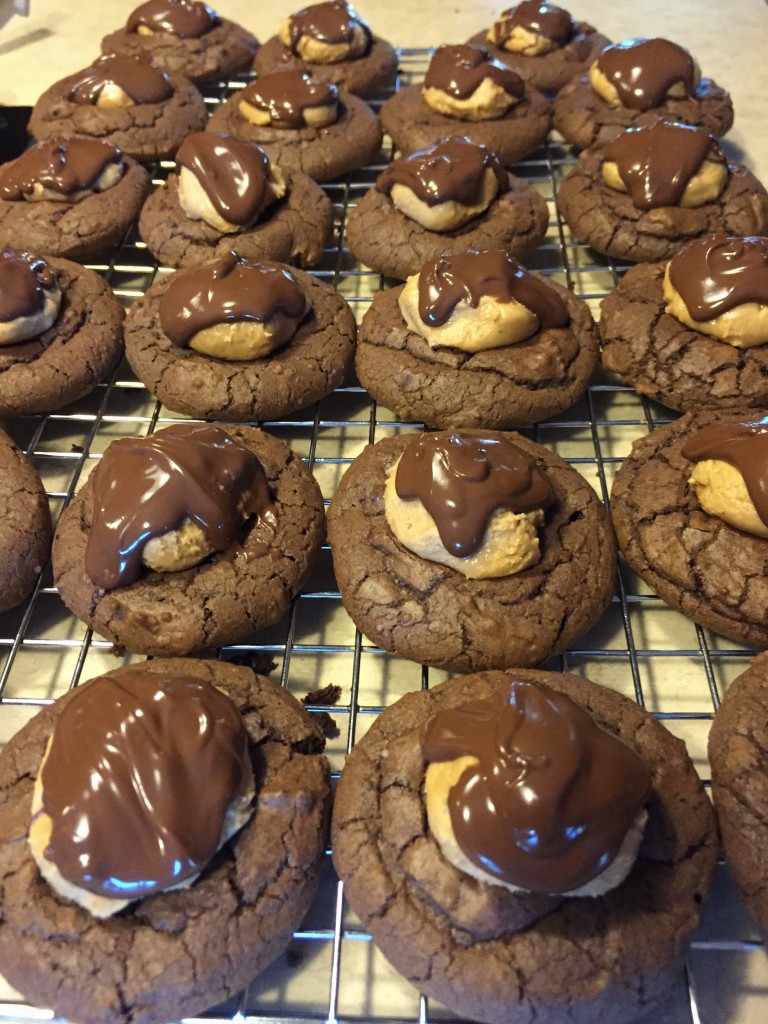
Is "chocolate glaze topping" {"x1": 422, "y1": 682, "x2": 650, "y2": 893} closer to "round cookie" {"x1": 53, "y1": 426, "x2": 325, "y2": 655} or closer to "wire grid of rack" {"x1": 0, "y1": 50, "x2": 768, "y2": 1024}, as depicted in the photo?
"wire grid of rack" {"x1": 0, "y1": 50, "x2": 768, "y2": 1024}

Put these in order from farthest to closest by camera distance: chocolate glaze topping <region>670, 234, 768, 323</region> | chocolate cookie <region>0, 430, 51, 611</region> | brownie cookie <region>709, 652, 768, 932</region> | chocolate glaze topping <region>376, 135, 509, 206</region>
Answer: chocolate glaze topping <region>376, 135, 509, 206</region>
chocolate glaze topping <region>670, 234, 768, 323</region>
chocolate cookie <region>0, 430, 51, 611</region>
brownie cookie <region>709, 652, 768, 932</region>

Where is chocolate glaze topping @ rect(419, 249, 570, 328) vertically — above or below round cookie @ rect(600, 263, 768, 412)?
above

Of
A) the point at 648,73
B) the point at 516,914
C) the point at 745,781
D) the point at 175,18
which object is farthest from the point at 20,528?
the point at 648,73

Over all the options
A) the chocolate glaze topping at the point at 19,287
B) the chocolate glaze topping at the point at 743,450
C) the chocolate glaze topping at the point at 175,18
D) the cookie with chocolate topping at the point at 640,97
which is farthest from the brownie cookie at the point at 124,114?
the chocolate glaze topping at the point at 743,450

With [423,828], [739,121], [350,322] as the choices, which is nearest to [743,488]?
[423,828]

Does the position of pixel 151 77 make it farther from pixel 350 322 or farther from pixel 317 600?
pixel 317 600

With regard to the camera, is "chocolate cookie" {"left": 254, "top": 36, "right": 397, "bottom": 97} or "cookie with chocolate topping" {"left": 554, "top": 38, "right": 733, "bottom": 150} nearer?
"cookie with chocolate topping" {"left": 554, "top": 38, "right": 733, "bottom": 150}

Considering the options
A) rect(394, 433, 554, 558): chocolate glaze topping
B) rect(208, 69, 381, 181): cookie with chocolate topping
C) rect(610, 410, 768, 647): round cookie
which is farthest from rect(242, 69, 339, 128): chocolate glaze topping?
rect(610, 410, 768, 647): round cookie
